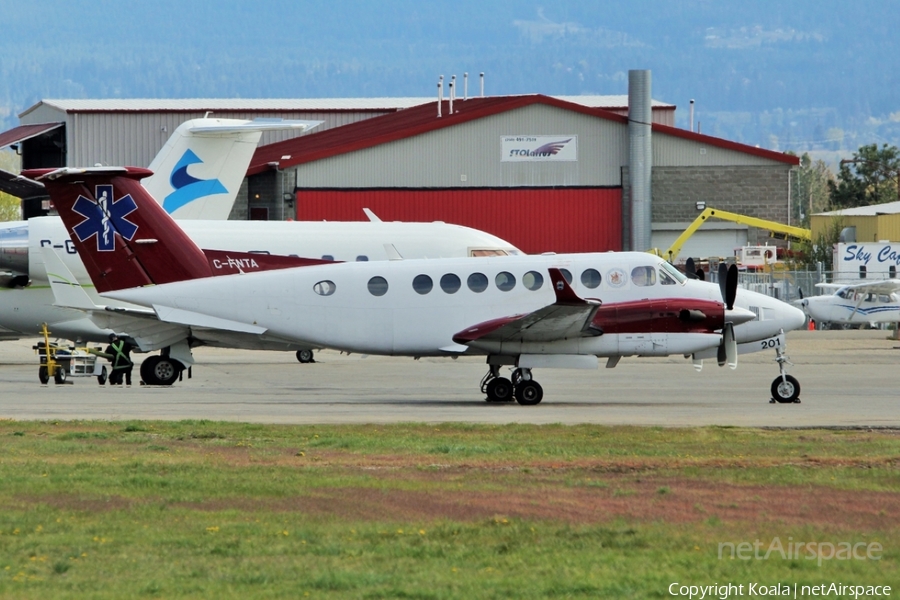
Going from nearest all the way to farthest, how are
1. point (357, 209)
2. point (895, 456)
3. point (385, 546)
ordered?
point (385, 546) < point (895, 456) < point (357, 209)

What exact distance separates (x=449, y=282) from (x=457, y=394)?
2.68 meters

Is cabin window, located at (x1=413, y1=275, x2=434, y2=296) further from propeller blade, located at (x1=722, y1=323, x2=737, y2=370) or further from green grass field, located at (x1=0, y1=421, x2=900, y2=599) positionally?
green grass field, located at (x1=0, y1=421, x2=900, y2=599)

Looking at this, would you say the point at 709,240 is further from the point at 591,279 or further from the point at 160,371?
the point at 160,371

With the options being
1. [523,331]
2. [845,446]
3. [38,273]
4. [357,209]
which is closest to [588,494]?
[845,446]

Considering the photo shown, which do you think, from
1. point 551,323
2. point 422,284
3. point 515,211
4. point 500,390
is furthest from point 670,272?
point 515,211

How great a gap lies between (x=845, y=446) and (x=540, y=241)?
137 feet

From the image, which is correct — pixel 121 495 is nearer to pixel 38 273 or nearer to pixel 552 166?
pixel 38 273

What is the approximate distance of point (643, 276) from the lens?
2228 centimetres

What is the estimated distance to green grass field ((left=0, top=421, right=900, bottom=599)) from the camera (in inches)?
329

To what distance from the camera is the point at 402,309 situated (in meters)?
22.7

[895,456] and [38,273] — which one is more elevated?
[38,273]

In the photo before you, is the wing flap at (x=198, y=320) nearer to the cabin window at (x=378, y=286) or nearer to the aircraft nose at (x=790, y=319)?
the cabin window at (x=378, y=286)

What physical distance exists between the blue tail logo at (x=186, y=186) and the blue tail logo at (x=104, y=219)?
12754mm

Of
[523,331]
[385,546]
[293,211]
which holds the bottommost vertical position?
[385,546]
